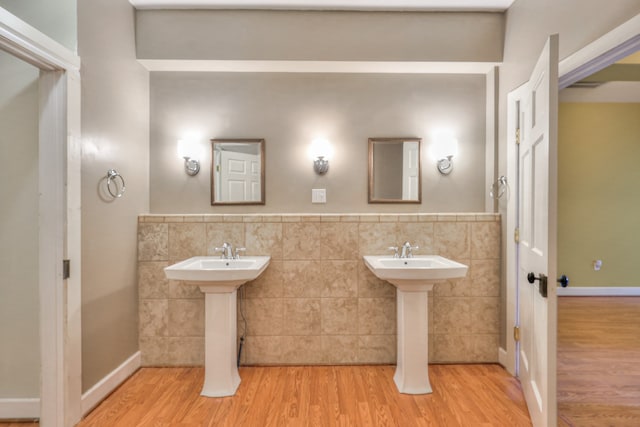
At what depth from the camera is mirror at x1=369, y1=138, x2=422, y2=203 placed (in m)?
2.70

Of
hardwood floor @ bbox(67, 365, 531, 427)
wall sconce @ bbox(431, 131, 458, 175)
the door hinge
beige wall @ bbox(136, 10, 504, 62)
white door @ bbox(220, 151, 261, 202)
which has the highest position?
beige wall @ bbox(136, 10, 504, 62)

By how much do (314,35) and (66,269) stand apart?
7.55ft

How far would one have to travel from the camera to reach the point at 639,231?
437cm

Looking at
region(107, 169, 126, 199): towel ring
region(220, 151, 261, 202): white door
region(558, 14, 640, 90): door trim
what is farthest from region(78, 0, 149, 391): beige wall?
region(558, 14, 640, 90): door trim

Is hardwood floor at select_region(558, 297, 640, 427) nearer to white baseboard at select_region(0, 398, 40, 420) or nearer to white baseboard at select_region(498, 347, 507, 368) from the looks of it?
white baseboard at select_region(498, 347, 507, 368)

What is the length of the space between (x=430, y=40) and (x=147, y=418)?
3264 millimetres

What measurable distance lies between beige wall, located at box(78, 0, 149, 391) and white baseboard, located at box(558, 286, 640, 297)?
5.14 metres

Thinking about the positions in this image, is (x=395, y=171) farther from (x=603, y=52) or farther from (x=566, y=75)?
(x=603, y=52)

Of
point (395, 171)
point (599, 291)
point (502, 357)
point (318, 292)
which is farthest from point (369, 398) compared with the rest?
point (599, 291)

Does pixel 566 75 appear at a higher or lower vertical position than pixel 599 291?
higher

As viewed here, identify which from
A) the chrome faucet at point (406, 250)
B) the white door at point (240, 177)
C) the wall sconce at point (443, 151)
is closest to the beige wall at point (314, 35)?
the wall sconce at point (443, 151)

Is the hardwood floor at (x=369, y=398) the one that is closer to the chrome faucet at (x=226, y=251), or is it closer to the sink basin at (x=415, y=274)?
the sink basin at (x=415, y=274)

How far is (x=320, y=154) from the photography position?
2.69m

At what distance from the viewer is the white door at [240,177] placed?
2.70 metres
